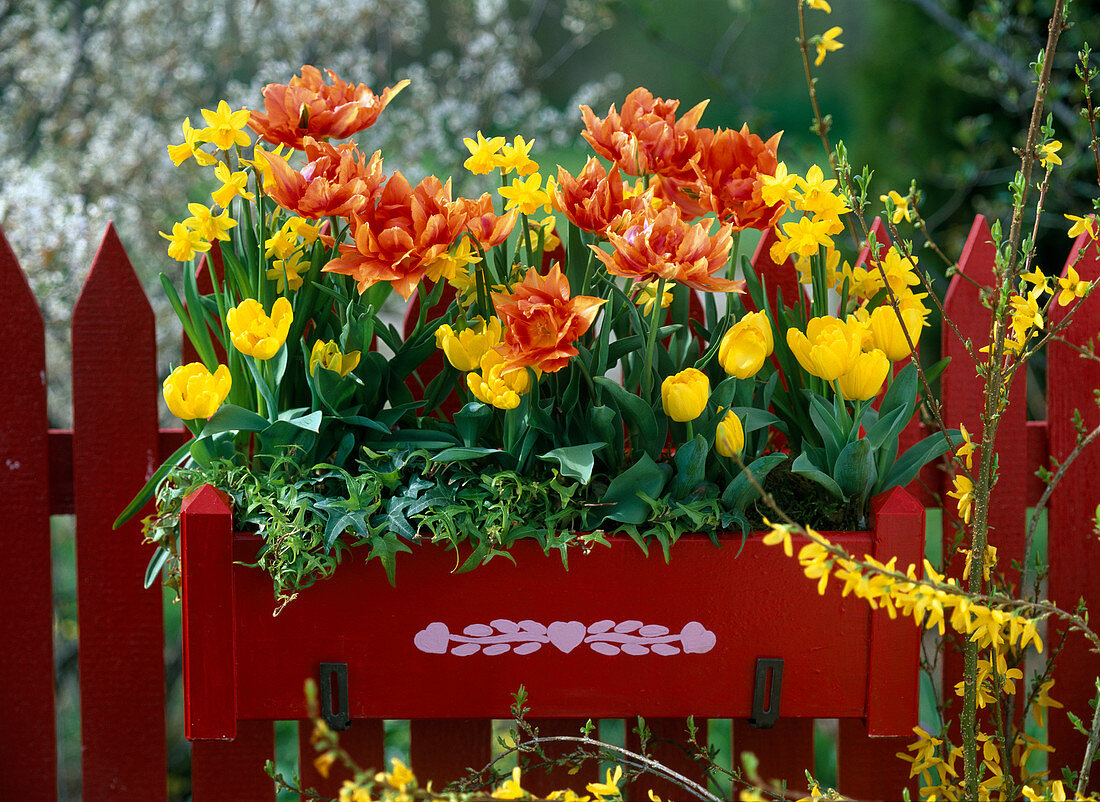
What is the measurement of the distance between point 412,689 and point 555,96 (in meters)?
5.52

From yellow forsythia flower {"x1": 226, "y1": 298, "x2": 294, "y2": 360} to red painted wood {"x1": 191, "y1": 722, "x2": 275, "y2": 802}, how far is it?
633mm

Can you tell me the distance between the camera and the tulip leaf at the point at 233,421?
1.01 metres

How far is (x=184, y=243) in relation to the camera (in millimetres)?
1019

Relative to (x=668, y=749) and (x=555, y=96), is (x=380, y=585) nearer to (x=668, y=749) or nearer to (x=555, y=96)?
(x=668, y=749)

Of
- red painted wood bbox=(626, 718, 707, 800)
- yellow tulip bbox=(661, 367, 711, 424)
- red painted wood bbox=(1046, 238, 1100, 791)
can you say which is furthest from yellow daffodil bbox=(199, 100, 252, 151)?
red painted wood bbox=(1046, 238, 1100, 791)

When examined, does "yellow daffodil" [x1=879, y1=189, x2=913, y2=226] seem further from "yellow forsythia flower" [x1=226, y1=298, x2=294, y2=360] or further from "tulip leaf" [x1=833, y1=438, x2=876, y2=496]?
"yellow forsythia flower" [x1=226, y1=298, x2=294, y2=360]

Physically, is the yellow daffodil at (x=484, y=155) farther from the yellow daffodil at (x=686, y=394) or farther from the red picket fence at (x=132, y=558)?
the red picket fence at (x=132, y=558)

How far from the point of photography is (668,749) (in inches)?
54.1

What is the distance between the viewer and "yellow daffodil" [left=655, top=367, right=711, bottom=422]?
3.13 feet

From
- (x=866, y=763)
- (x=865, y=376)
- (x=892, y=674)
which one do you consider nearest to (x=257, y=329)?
(x=865, y=376)

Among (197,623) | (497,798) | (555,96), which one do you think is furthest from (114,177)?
(555,96)

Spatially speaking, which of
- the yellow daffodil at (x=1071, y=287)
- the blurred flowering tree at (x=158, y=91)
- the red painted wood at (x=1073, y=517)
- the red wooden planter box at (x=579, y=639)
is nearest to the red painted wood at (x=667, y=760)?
the red wooden planter box at (x=579, y=639)

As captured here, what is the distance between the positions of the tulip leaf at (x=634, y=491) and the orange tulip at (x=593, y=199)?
0.24m

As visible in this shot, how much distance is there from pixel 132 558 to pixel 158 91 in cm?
182
